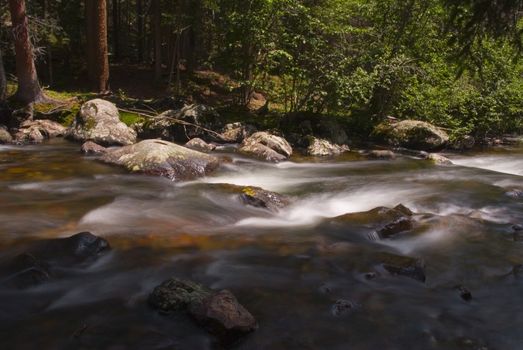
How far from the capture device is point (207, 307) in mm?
4512

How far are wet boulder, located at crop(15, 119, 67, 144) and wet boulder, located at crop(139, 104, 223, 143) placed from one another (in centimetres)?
261

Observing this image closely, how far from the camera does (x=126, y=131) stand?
49.8ft

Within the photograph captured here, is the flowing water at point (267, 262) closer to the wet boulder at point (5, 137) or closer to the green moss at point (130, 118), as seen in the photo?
the wet boulder at point (5, 137)

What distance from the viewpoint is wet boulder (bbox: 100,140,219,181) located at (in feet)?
34.7

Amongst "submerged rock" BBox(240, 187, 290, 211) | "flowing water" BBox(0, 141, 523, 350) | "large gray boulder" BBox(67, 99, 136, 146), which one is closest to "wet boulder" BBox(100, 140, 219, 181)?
"flowing water" BBox(0, 141, 523, 350)

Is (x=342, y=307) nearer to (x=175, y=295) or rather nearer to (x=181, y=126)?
(x=175, y=295)

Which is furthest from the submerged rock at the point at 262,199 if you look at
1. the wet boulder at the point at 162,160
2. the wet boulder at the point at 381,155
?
the wet boulder at the point at 381,155

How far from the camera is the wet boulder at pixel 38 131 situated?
1436 centimetres

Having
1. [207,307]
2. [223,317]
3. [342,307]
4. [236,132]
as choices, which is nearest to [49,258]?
[207,307]

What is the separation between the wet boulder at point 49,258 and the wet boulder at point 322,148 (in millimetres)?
10209

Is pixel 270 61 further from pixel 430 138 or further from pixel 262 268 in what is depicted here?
pixel 262 268

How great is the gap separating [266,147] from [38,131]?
6905 mm

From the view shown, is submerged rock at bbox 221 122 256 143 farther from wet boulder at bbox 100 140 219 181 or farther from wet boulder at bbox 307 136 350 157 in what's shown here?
wet boulder at bbox 100 140 219 181

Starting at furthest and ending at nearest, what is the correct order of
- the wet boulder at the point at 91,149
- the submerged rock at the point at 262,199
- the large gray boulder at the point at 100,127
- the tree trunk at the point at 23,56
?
the tree trunk at the point at 23,56, the large gray boulder at the point at 100,127, the wet boulder at the point at 91,149, the submerged rock at the point at 262,199
